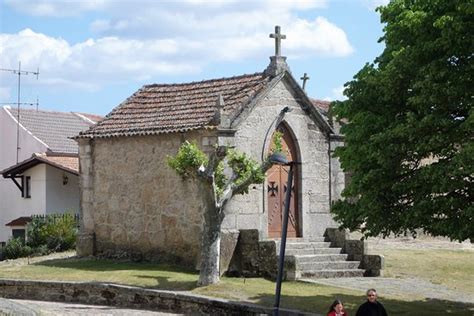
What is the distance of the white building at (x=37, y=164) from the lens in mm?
37097

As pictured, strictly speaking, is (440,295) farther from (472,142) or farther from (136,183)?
(136,183)

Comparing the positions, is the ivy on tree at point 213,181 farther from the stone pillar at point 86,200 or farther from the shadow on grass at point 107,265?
the stone pillar at point 86,200

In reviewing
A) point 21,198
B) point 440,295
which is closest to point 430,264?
point 440,295

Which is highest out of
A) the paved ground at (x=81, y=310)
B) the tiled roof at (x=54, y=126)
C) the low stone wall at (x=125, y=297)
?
the tiled roof at (x=54, y=126)

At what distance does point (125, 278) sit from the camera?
22031 millimetres

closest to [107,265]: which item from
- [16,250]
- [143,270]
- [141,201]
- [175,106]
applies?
[143,270]

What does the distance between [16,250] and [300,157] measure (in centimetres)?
1101

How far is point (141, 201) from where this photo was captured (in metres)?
25.2

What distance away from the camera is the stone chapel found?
76.2 ft

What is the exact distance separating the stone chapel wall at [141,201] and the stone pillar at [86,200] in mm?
30

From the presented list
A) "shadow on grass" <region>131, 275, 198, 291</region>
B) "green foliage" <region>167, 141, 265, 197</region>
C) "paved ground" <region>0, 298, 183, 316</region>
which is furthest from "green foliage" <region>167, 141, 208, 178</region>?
"paved ground" <region>0, 298, 183, 316</region>

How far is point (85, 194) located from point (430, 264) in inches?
406

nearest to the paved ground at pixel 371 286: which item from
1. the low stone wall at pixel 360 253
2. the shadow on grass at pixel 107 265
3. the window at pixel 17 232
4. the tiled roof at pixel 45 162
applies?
the low stone wall at pixel 360 253

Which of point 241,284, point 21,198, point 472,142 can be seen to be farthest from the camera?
point 21,198
